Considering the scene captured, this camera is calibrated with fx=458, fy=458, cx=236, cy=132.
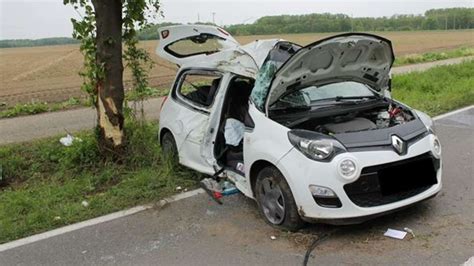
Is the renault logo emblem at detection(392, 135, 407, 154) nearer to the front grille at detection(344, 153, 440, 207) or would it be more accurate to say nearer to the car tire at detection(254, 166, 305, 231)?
the front grille at detection(344, 153, 440, 207)

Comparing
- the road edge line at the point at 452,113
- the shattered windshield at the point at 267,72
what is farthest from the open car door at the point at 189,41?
the road edge line at the point at 452,113

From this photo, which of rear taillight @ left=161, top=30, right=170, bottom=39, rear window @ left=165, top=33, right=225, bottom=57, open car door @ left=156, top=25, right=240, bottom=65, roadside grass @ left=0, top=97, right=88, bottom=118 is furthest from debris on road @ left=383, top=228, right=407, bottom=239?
roadside grass @ left=0, top=97, right=88, bottom=118

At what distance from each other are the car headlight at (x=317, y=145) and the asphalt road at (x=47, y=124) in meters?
6.27

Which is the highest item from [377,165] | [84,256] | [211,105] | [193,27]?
[193,27]

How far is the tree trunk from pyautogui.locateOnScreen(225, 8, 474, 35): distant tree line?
32197 mm

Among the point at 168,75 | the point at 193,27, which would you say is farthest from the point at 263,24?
the point at 193,27

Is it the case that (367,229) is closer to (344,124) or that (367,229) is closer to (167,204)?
(344,124)

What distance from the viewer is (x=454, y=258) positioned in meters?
3.40

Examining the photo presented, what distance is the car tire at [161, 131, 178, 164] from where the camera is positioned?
19.1ft

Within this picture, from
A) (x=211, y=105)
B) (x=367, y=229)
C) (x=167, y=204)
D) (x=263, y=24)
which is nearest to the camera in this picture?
(x=367, y=229)

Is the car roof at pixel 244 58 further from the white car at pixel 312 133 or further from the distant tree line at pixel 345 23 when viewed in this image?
the distant tree line at pixel 345 23

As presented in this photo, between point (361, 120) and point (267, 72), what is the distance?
40.3 inches

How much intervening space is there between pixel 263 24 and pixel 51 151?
51948 mm

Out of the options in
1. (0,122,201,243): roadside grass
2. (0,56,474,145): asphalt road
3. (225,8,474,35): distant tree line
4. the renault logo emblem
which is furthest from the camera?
(225,8,474,35): distant tree line
